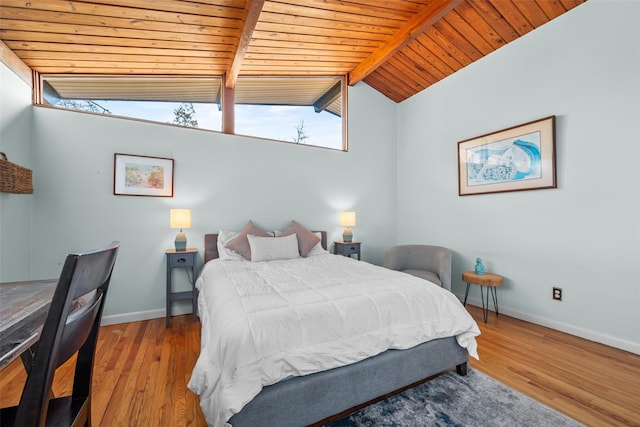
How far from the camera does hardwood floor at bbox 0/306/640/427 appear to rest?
1.64 m

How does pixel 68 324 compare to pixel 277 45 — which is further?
pixel 277 45

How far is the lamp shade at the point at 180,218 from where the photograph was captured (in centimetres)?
312

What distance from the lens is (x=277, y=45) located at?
11.5 ft

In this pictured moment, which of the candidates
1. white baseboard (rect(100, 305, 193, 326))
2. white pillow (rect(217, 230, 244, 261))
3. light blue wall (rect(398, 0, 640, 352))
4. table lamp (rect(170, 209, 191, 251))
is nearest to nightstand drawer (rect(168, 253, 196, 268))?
table lamp (rect(170, 209, 191, 251))

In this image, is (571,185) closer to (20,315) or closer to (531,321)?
(531,321)

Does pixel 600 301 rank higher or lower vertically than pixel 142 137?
lower

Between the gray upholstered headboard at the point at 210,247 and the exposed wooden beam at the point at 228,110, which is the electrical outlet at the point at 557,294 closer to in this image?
the gray upholstered headboard at the point at 210,247

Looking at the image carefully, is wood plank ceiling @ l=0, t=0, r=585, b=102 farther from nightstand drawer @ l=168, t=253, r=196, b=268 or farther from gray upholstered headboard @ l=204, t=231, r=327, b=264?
nightstand drawer @ l=168, t=253, r=196, b=268

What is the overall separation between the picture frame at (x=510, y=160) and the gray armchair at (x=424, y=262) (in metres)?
0.96

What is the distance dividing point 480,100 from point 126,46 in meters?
4.18

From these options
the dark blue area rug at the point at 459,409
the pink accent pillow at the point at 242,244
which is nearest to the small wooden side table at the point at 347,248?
the pink accent pillow at the point at 242,244

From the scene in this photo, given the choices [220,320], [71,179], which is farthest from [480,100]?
[71,179]

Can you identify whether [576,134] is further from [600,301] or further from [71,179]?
[71,179]

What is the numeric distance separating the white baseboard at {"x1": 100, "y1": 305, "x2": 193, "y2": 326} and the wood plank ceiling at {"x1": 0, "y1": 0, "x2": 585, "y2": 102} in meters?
2.74
